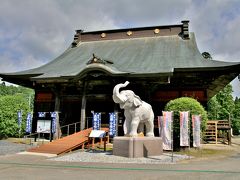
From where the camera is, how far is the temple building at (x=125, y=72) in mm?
15859

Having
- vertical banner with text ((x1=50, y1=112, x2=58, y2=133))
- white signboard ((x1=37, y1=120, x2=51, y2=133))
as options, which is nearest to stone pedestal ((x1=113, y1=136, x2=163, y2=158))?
white signboard ((x1=37, y1=120, x2=51, y2=133))

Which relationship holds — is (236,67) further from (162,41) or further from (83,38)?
(83,38)

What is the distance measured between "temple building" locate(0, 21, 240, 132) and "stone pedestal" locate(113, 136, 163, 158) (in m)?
5.10

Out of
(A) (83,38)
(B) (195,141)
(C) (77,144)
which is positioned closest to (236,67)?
(B) (195,141)

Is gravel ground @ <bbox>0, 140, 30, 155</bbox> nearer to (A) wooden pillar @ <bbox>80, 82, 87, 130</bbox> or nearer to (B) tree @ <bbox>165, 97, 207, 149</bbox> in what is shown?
(A) wooden pillar @ <bbox>80, 82, 87, 130</bbox>

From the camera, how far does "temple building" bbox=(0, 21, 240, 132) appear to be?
15.9m

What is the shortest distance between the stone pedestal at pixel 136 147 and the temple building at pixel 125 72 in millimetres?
5096

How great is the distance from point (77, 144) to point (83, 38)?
1430 centimetres

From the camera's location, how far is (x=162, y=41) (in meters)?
21.8

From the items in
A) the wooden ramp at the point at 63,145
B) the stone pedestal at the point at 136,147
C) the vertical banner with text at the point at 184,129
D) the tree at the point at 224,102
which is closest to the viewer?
the stone pedestal at the point at 136,147

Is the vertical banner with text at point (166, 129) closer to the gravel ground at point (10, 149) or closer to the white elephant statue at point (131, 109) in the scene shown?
the white elephant statue at point (131, 109)

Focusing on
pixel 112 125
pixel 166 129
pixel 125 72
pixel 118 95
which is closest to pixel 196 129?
pixel 166 129

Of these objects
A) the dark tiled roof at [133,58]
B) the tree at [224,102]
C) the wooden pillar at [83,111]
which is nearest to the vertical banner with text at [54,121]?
the wooden pillar at [83,111]

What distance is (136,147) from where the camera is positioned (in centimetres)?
1033
